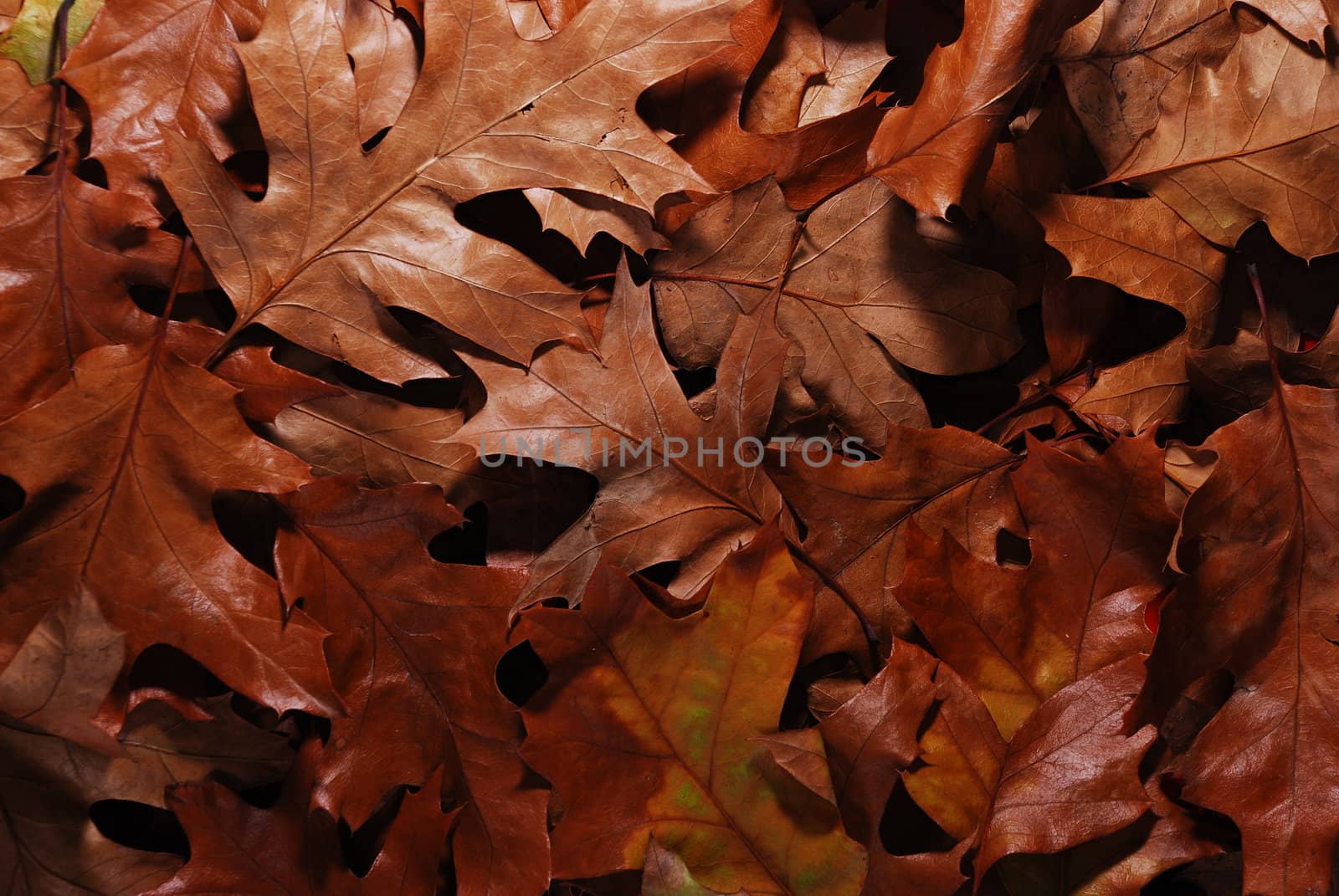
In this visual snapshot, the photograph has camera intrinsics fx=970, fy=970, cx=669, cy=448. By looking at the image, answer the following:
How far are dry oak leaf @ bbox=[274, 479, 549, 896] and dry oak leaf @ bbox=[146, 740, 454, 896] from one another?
0.02 meters

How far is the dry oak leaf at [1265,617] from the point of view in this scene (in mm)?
892

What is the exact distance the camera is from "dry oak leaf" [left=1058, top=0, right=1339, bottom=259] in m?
0.92

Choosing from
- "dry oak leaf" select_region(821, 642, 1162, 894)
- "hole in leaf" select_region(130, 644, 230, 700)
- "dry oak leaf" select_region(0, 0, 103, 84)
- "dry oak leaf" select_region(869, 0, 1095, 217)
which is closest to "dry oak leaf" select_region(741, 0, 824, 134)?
"dry oak leaf" select_region(869, 0, 1095, 217)

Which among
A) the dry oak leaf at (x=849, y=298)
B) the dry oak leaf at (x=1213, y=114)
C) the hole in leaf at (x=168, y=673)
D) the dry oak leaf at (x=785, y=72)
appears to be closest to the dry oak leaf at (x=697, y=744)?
the dry oak leaf at (x=849, y=298)

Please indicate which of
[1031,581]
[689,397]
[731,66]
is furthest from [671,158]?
[1031,581]

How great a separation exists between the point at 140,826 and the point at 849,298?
2.92ft

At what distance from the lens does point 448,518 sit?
35.4 inches

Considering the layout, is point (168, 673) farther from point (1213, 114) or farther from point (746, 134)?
point (1213, 114)

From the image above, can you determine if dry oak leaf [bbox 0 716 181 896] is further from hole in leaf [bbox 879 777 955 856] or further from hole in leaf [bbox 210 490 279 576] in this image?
hole in leaf [bbox 879 777 955 856]

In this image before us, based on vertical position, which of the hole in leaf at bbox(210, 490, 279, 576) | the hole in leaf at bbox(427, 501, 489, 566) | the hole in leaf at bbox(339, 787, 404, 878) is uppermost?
the hole in leaf at bbox(210, 490, 279, 576)

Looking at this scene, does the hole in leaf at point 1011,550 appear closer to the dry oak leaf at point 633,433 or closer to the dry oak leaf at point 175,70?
the dry oak leaf at point 633,433

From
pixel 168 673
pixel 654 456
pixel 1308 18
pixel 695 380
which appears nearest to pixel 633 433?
pixel 654 456

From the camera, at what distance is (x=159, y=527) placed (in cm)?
87

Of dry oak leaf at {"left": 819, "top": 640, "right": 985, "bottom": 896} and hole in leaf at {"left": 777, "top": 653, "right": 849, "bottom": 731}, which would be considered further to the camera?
hole in leaf at {"left": 777, "top": 653, "right": 849, "bottom": 731}
